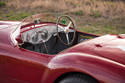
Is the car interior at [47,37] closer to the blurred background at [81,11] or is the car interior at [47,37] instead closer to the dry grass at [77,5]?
the blurred background at [81,11]

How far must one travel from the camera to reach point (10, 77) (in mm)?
3184

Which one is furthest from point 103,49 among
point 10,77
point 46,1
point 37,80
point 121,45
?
point 46,1

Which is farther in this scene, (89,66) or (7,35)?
(7,35)

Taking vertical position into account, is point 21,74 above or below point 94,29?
above

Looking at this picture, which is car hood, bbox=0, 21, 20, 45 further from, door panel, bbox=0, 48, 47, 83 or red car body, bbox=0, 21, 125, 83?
door panel, bbox=0, 48, 47, 83

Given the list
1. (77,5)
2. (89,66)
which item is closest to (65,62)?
(89,66)

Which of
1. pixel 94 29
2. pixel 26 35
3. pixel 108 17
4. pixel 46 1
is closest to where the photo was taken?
pixel 26 35

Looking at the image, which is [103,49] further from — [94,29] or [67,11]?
[67,11]

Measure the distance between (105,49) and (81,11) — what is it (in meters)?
8.63

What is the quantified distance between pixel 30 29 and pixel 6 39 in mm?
650

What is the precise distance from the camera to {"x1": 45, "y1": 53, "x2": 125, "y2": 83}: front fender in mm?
2252

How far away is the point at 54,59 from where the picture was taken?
2770 mm

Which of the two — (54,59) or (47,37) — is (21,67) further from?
(47,37)

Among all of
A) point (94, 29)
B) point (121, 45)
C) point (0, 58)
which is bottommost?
point (94, 29)
